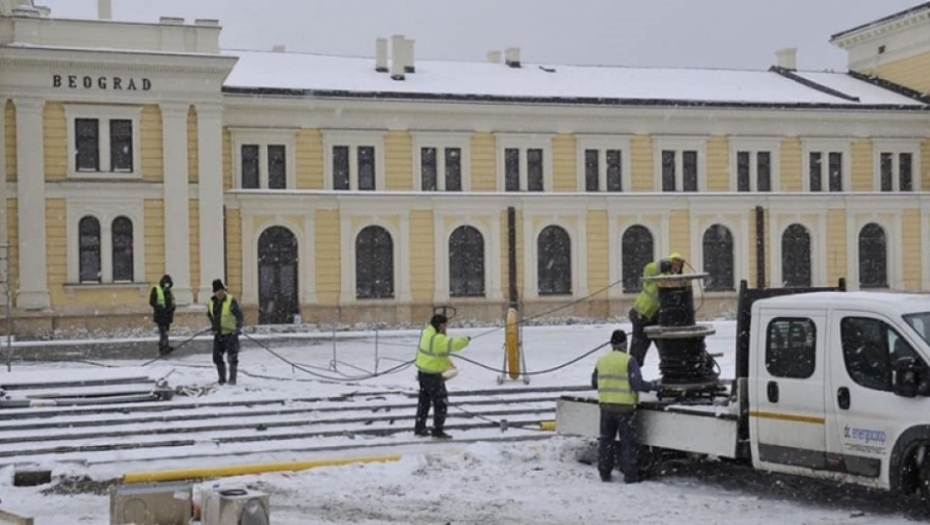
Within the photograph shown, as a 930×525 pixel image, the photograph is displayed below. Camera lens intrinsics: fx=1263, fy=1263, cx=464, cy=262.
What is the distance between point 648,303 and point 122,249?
82.8 feet

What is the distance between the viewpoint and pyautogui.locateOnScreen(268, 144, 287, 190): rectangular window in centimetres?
4200

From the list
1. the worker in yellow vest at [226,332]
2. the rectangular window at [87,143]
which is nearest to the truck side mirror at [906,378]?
the worker in yellow vest at [226,332]

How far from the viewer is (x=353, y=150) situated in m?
42.7

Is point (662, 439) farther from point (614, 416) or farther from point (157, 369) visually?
point (157, 369)

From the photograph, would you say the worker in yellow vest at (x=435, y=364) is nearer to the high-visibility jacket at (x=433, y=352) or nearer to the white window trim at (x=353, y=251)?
the high-visibility jacket at (x=433, y=352)

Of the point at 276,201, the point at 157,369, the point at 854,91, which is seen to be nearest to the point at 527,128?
the point at 276,201

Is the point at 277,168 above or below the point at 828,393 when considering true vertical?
above

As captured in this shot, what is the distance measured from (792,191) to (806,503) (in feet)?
116

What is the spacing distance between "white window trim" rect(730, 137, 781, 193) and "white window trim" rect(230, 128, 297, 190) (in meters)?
16.0

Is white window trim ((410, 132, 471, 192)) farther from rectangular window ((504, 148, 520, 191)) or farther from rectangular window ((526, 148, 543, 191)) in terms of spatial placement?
rectangular window ((526, 148, 543, 191))

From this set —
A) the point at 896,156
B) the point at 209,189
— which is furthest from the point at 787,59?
the point at 209,189

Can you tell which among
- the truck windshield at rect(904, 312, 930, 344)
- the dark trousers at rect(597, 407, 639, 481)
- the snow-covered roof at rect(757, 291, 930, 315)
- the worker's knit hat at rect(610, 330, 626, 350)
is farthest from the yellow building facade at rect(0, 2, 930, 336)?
the truck windshield at rect(904, 312, 930, 344)

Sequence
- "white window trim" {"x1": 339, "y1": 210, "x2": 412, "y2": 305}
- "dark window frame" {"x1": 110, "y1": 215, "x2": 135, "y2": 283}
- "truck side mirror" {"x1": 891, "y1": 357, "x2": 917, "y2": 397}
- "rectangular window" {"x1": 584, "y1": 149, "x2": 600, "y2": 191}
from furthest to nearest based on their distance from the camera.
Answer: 1. "rectangular window" {"x1": 584, "y1": 149, "x2": 600, "y2": 191}
2. "white window trim" {"x1": 339, "y1": 210, "x2": 412, "y2": 305}
3. "dark window frame" {"x1": 110, "y1": 215, "x2": 135, "y2": 283}
4. "truck side mirror" {"x1": 891, "y1": 357, "x2": 917, "y2": 397}

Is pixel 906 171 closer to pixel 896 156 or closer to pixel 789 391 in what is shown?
pixel 896 156
